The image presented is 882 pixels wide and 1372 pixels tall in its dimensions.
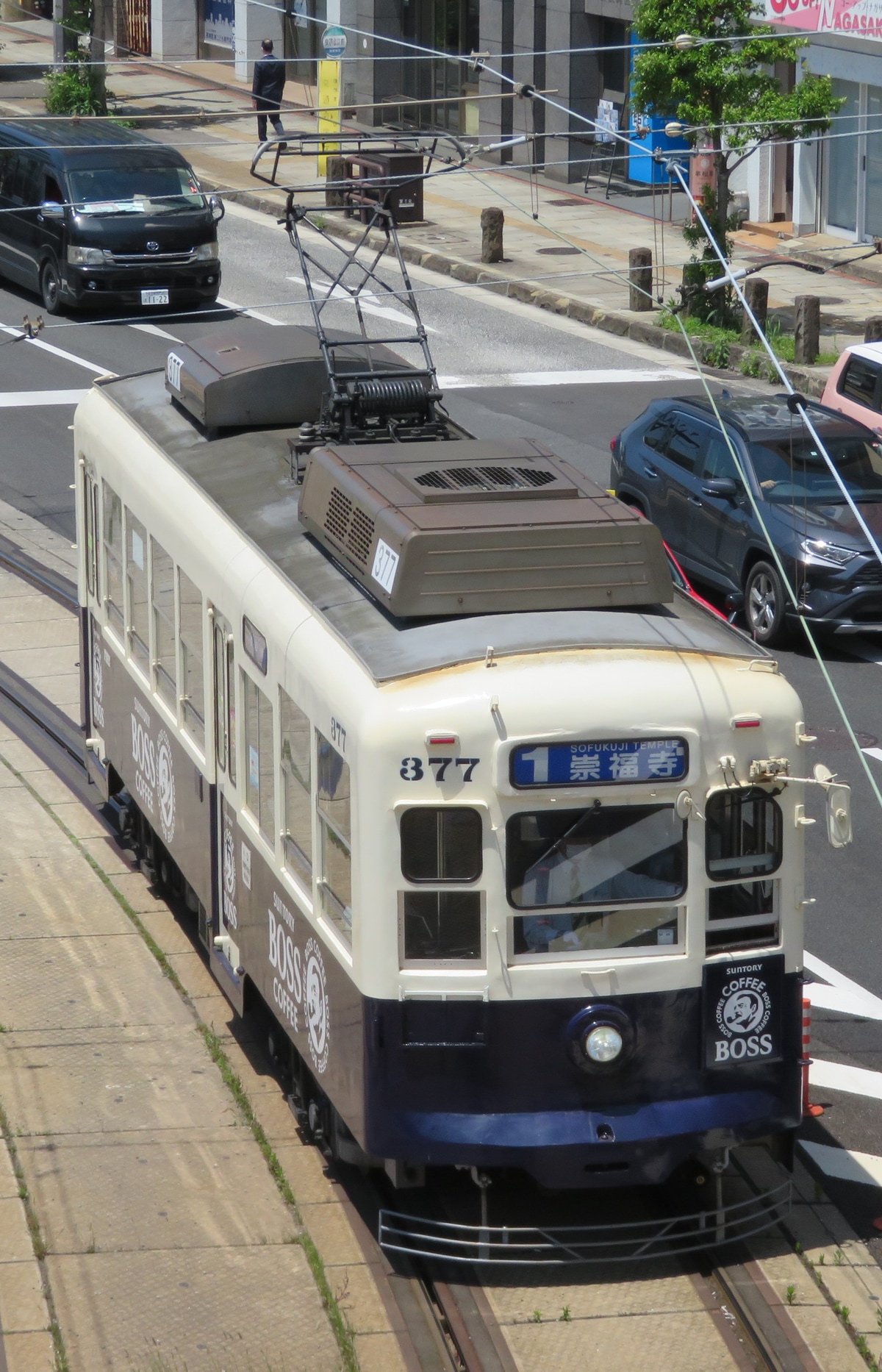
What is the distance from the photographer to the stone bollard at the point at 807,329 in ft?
77.4

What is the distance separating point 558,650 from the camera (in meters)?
7.19

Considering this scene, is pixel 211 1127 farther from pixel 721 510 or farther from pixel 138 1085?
pixel 721 510

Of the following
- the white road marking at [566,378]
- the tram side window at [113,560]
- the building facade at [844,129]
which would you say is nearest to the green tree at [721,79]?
the white road marking at [566,378]

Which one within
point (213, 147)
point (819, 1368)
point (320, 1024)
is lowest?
point (819, 1368)

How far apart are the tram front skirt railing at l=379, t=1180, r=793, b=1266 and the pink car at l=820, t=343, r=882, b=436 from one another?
11417 mm

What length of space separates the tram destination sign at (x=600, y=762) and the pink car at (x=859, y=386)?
1168 centimetres

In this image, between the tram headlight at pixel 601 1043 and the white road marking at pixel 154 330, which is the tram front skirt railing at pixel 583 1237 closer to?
the tram headlight at pixel 601 1043

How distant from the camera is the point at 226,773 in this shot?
353 inches

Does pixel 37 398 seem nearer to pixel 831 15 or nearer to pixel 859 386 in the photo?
pixel 859 386

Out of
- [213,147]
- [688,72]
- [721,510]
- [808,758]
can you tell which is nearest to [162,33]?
[213,147]

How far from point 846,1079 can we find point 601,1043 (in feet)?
8.63

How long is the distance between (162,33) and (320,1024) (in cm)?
4375

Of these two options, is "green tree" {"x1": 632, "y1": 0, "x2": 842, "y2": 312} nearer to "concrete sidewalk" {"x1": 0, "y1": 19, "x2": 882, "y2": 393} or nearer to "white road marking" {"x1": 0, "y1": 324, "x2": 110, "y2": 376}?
"concrete sidewalk" {"x1": 0, "y1": 19, "x2": 882, "y2": 393}

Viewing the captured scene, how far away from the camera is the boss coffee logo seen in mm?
7344
